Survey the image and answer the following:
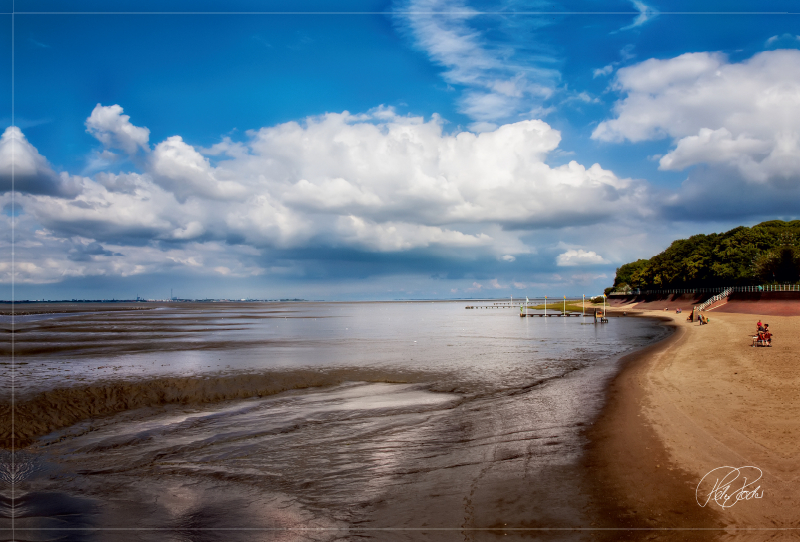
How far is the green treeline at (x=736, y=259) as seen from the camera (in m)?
79.1

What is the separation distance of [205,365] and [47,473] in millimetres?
15939

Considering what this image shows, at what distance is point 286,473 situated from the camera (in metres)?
10.3

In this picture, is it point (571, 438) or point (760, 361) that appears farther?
point (760, 361)

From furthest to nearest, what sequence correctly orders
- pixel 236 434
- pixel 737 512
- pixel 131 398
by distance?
pixel 131 398, pixel 236 434, pixel 737 512

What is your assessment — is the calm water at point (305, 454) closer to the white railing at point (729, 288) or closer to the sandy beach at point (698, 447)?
the sandy beach at point (698, 447)

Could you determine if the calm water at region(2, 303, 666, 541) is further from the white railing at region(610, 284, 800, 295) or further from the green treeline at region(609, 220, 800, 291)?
the green treeline at region(609, 220, 800, 291)

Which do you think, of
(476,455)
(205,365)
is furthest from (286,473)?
(205,365)

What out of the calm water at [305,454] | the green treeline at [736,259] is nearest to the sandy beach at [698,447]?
the calm water at [305,454]

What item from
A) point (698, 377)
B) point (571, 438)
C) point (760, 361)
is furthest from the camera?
→ point (760, 361)

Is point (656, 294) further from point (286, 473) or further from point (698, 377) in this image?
point (286, 473)

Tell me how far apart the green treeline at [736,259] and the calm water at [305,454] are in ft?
255

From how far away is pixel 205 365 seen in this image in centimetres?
2630

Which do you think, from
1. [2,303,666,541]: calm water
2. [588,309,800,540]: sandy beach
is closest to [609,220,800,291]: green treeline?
[588,309,800,540]: sandy beach

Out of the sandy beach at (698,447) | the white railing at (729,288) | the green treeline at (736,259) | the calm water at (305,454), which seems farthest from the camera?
the green treeline at (736,259)
